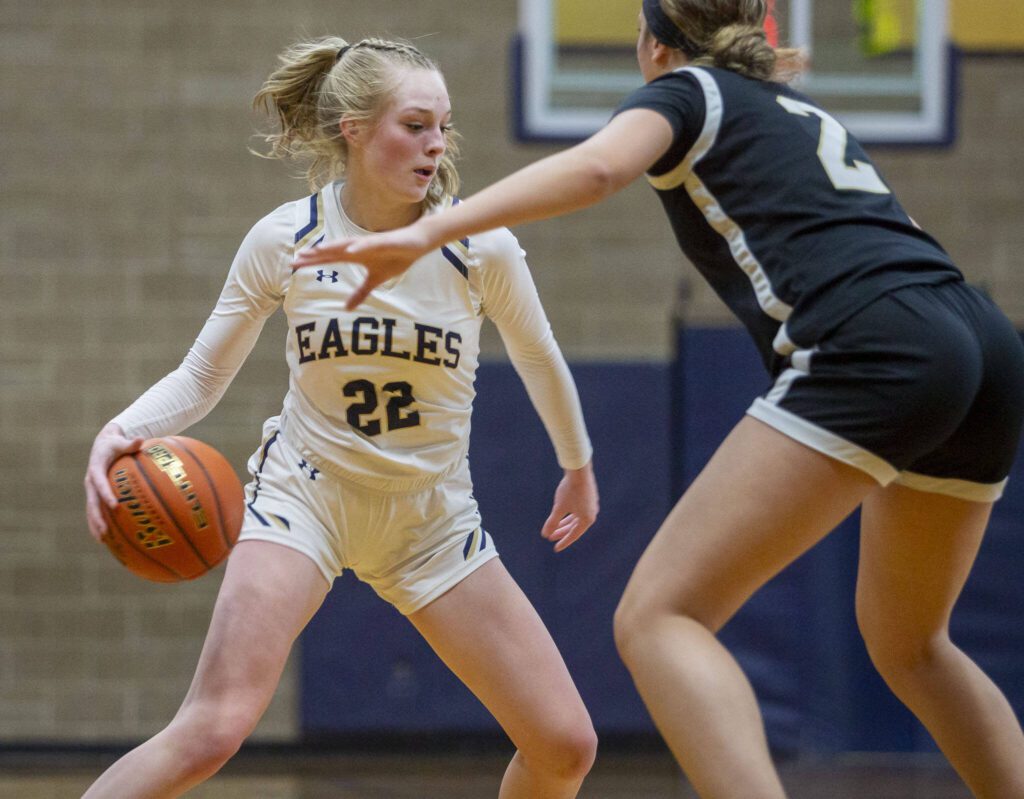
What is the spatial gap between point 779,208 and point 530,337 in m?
0.79

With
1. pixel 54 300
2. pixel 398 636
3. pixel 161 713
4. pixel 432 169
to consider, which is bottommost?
pixel 161 713

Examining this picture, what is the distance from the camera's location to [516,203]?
200 cm

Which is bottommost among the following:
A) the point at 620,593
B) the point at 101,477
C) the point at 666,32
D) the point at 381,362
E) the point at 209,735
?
the point at 620,593

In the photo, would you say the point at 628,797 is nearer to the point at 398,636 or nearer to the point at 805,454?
the point at 398,636

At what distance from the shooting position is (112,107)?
6152 millimetres

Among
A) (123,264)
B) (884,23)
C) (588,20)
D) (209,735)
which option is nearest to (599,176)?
(209,735)

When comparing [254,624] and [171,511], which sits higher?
[171,511]

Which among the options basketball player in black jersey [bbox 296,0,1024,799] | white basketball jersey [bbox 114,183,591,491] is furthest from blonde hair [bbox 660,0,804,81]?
white basketball jersey [bbox 114,183,591,491]

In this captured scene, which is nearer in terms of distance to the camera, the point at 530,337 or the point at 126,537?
the point at 126,537

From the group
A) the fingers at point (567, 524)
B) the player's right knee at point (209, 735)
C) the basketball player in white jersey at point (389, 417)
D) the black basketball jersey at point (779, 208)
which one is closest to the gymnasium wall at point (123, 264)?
the fingers at point (567, 524)

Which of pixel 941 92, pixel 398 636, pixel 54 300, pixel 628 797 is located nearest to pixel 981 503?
pixel 628 797

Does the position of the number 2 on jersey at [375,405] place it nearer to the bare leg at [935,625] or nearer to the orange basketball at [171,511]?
the orange basketball at [171,511]

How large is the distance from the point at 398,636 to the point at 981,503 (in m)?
3.96

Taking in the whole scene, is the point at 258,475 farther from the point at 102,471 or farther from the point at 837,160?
the point at 837,160
